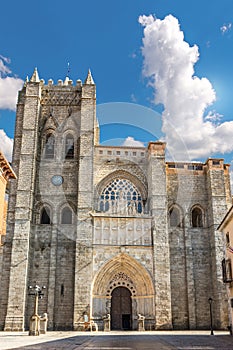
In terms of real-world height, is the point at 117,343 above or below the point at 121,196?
below

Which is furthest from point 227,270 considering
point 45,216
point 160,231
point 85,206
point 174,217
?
point 45,216

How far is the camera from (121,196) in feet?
76.8

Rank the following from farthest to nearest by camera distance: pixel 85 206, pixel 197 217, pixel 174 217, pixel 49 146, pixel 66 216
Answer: pixel 49 146 < pixel 197 217 < pixel 174 217 < pixel 66 216 < pixel 85 206

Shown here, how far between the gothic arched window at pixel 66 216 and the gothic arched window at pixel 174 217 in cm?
632

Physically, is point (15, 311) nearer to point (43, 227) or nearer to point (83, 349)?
point (43, 227)

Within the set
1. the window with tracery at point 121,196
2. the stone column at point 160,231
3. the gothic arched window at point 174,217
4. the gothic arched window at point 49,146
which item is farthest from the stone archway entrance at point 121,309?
the gothic arched window at point 49,146

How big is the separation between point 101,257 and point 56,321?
13.7 ft

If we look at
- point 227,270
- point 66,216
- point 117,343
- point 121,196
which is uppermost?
point 121,196

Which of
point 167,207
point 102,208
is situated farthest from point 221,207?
point 102,208

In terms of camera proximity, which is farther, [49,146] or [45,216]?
[49,146]

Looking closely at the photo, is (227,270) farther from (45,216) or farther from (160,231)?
(45,216)

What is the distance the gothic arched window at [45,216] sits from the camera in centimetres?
2273

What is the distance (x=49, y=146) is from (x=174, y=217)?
9.23 metres

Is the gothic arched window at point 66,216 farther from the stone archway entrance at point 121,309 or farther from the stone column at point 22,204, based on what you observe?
the stone archway entrance at point 121,309
